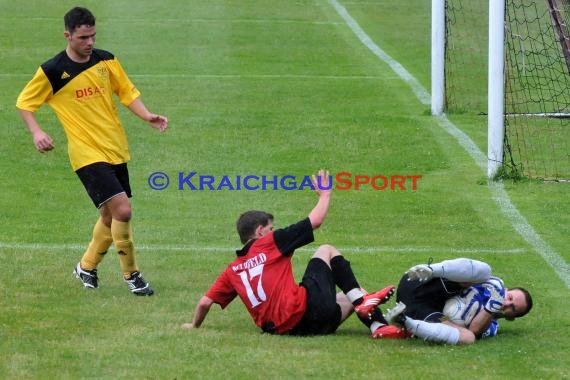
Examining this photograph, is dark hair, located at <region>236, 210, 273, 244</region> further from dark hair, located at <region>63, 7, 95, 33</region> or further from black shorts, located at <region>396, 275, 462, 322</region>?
dark hair, located at <region>63, 7, 95, 33</region>

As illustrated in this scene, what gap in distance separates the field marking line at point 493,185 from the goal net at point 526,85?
41cm

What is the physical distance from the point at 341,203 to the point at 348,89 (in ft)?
22.9

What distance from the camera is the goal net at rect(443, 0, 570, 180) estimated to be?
15.1 m

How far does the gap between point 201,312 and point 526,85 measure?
484 inches

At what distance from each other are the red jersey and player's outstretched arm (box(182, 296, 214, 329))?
0.22 meters

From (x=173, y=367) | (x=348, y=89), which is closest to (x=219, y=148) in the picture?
(x=348, y=89)

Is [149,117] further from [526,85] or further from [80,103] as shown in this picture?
[526,85]

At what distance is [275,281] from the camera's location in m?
7.93

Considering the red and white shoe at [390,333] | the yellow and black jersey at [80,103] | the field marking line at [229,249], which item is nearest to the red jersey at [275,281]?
the red and white shoe at [390,333]

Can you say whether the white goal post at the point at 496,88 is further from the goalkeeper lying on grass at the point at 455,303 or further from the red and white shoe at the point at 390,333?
the red and white shoe at the point at 390,333

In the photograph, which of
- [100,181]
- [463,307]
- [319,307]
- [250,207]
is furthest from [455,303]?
[250,207]

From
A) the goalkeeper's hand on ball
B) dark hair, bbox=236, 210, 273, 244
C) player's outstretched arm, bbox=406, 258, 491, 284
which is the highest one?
dark hair, bbox=236, 210, 273, 244

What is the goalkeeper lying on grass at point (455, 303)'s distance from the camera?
7727 millimetres

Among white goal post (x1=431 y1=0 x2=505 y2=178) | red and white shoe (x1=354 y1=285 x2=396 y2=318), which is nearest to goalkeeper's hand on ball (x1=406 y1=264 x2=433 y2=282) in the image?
red and white shoe (x1=354 y1=285 x2=396 y2=318)
